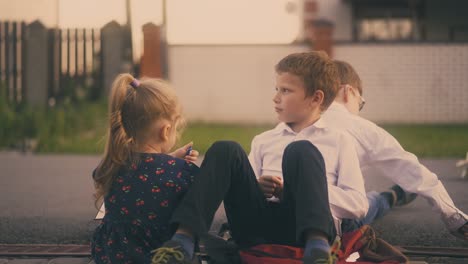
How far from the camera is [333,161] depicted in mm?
3811

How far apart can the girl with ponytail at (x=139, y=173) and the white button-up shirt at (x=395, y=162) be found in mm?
966

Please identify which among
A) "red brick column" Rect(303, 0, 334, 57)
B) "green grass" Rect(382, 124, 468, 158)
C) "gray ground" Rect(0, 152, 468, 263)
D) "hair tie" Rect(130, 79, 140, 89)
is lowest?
"green grass" Rect(382, 124, 468, 158)

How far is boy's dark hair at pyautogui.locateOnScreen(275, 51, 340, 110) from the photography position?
153 inches

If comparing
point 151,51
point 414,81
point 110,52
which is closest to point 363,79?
point 414,81

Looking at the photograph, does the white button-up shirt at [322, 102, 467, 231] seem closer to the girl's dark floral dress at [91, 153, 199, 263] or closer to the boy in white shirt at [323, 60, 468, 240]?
the boy in white shirt at [323, 60, 468, 240]

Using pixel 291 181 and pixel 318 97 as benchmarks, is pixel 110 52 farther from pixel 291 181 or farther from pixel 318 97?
pixel 291 181

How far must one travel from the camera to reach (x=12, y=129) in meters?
11.4

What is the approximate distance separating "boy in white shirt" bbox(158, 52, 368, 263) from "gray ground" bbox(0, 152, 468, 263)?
3.20 feet

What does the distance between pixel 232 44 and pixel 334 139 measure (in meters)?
12.8

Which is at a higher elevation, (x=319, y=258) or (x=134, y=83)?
(x=134, y=83)

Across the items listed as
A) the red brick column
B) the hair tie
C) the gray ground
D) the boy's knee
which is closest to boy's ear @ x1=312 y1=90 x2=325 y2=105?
the boy's knee

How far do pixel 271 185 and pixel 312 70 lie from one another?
1.88 ft

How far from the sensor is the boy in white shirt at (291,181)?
3.38 m

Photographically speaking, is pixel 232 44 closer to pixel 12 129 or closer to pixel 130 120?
pixel 12 129
